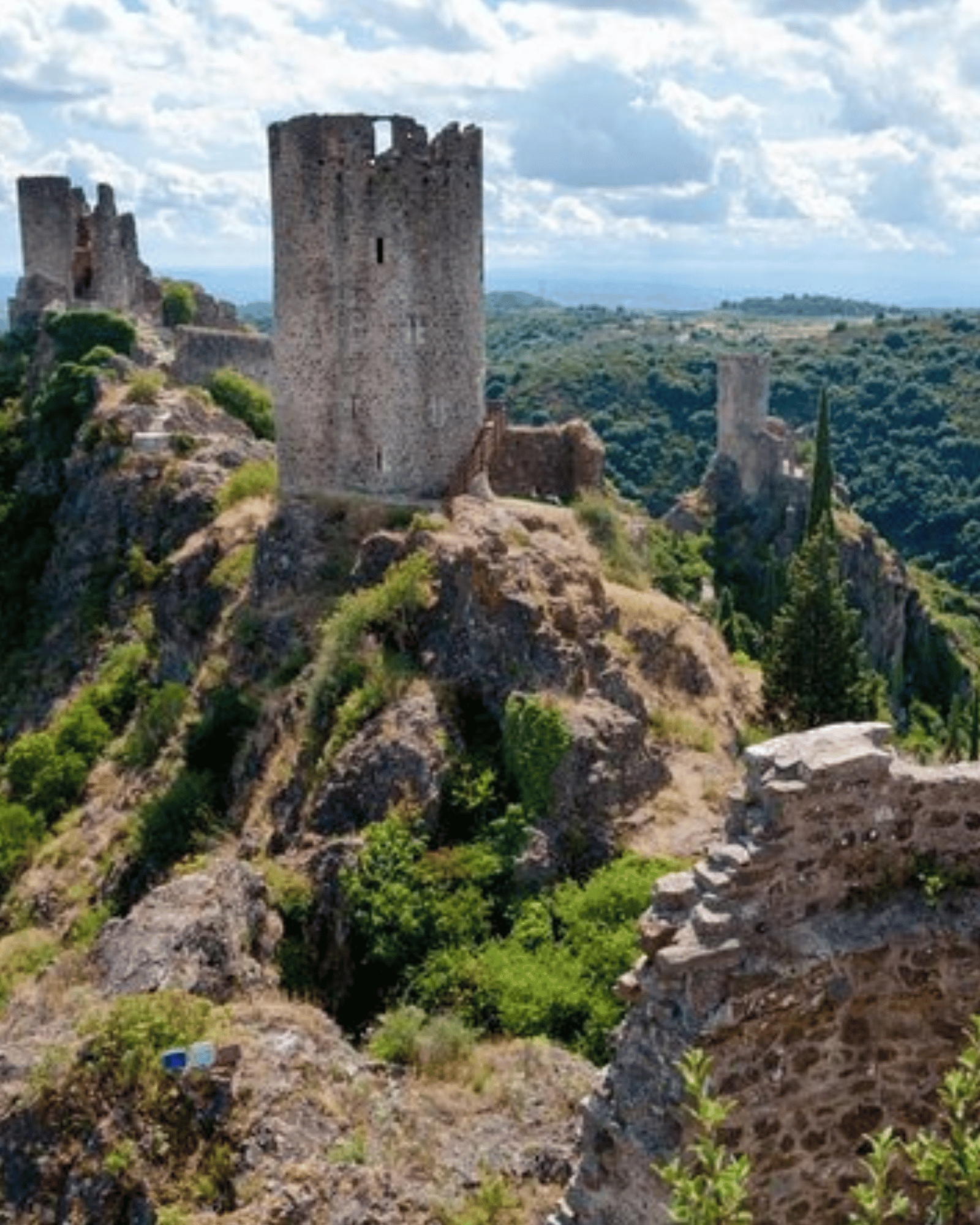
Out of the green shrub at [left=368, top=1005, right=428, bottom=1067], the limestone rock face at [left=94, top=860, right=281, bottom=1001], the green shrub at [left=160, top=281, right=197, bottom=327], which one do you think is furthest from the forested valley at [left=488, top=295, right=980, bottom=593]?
the green shrub at [left=368, top=1005, right=428, bottom=1067]

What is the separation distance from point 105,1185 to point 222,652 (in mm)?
12559

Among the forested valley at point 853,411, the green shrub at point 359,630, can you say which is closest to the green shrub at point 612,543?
the green shrub at point 359,630

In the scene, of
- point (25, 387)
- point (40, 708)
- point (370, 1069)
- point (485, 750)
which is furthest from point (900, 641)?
point (370, 1069)

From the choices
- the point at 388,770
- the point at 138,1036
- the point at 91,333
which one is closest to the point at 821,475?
the point at 91,333

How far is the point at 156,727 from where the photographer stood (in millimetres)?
21875

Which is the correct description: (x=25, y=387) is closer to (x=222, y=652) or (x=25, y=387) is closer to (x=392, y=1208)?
(x=222, y=652)

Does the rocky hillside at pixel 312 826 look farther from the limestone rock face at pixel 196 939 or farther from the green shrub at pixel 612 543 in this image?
the green shrub at pixel 612 543

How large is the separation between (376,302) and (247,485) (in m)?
5.29

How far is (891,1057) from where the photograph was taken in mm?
7562

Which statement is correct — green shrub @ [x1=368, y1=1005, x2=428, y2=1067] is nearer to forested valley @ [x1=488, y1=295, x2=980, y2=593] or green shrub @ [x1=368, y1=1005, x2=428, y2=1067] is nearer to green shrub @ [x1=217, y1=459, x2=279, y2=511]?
green shrub @ [x1=217, y1=459, x2=279, y2=511]

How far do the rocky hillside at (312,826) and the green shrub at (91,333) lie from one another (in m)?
7.81

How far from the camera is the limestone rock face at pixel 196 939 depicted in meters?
12.8

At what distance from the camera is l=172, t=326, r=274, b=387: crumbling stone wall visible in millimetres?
35188

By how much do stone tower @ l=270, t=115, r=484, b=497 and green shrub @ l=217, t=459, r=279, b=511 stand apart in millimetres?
2402
